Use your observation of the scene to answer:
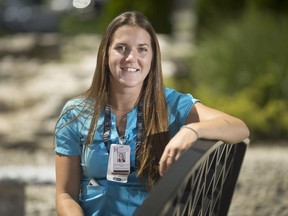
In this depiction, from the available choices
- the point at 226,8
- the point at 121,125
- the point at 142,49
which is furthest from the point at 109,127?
the point at 226,8

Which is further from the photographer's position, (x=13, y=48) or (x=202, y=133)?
(x=13, y=48)

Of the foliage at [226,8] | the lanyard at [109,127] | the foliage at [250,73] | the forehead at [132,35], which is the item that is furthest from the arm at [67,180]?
the foliage at [226,8]

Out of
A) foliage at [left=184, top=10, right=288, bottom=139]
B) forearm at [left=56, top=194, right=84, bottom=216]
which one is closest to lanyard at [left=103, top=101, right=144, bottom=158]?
forearm at [left=56, top=194, right=84, bottom=216]

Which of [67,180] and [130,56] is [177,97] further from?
[67,180]

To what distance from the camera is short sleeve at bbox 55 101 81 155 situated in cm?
249

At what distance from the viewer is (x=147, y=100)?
2.51 m

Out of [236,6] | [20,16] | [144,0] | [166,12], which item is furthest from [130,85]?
[20,16]

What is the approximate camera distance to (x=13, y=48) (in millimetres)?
14695

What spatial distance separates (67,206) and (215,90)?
658 centimetres

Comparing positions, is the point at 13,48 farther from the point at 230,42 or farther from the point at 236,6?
the point at 230,42

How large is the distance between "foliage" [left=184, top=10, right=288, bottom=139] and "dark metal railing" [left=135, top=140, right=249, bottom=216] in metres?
5.46

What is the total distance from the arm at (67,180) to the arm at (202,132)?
39cm

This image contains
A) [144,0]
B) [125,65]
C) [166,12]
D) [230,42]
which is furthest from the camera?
[166,12]

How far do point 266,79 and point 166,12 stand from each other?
22.8 ft
